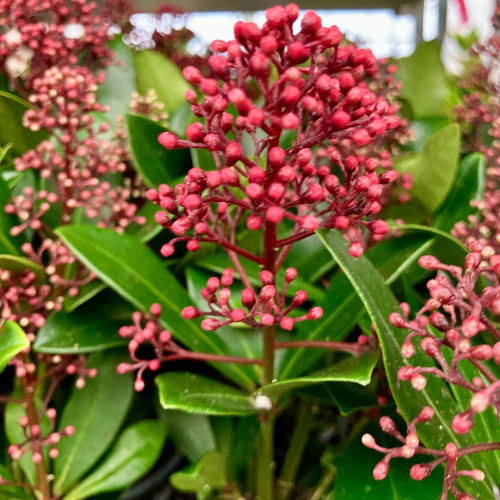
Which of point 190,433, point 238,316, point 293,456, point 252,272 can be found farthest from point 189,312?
point 293,456

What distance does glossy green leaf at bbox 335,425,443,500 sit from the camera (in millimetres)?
527

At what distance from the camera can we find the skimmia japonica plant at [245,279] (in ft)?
1.46

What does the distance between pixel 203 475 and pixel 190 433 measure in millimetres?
133

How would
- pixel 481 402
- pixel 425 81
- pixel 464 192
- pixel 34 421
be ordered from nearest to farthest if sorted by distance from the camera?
1. pixel 481 402
2. pixel 34 421
3. pixel 464 192
4. pixel 425 81

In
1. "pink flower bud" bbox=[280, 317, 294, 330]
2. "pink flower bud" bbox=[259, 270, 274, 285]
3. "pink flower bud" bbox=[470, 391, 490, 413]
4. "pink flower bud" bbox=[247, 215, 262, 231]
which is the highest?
"pink flower bud" bbox=[247, 215, 262, 231]

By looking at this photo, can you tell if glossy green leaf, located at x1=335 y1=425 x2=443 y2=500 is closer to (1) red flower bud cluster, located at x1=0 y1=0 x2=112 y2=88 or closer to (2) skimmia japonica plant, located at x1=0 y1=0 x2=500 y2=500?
(2) skimmia japonica plant, located at x1=0 y1=0 x2=500 y2=500

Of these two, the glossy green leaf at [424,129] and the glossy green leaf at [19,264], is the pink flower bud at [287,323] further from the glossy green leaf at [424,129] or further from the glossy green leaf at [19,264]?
the glossy green leaf at [424,129]

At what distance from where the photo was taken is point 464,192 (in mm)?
756

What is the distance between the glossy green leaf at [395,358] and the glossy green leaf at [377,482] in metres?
0.05

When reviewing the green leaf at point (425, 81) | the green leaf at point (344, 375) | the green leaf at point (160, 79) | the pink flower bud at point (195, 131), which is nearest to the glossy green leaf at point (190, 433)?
the green leaf at point (344, 375)

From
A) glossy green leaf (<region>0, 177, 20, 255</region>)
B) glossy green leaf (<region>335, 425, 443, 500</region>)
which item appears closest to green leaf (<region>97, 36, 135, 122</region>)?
glossy green leaf (<region>0, 177, 20, 255</region>)

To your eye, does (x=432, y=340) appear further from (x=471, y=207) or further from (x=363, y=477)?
(x=471, y=207)

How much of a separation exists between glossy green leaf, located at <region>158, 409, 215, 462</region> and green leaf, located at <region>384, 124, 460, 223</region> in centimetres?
41

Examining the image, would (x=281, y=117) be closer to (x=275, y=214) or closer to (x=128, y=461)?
(x=275, y=214)
